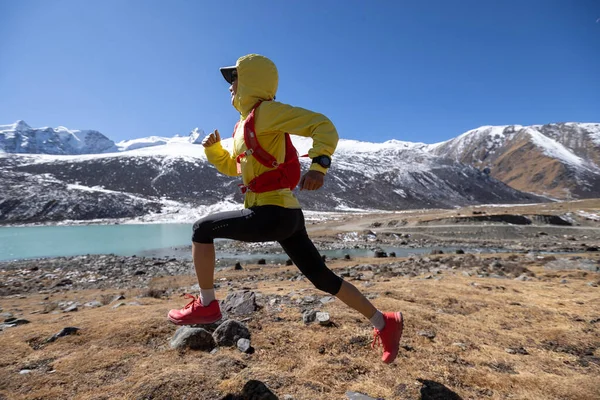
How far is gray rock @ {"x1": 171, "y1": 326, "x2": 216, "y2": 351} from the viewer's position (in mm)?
4172

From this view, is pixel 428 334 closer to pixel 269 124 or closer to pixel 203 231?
pixel 203 231

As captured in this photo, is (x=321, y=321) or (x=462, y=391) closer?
(x=462, y=391)

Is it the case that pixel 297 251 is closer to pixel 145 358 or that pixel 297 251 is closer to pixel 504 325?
pixel 145 358

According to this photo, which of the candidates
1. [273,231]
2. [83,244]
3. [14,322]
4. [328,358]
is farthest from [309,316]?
[83,244]

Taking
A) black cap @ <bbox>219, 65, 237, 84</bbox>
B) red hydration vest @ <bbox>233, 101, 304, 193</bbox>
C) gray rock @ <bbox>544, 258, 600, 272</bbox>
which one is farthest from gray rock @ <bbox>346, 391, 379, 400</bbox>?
gray rock @ <bbox>544, 258, 600, 272</bbox>

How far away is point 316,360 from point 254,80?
334cm

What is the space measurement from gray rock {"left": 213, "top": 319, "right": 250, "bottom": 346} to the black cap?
3221 mm

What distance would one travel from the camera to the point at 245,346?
4.13 metres

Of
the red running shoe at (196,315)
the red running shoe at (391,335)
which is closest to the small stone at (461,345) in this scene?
the red running shoe at (391,335)

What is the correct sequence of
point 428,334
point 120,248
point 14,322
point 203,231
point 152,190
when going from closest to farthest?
point 203,231, point 428,334, point 14,322, point 120,248, point 152,190

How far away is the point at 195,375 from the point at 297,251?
5.43ft

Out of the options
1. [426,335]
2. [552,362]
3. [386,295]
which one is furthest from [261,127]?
[386,295]

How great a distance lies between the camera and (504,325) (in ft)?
18.7

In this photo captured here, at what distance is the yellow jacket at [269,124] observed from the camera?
3127mm
